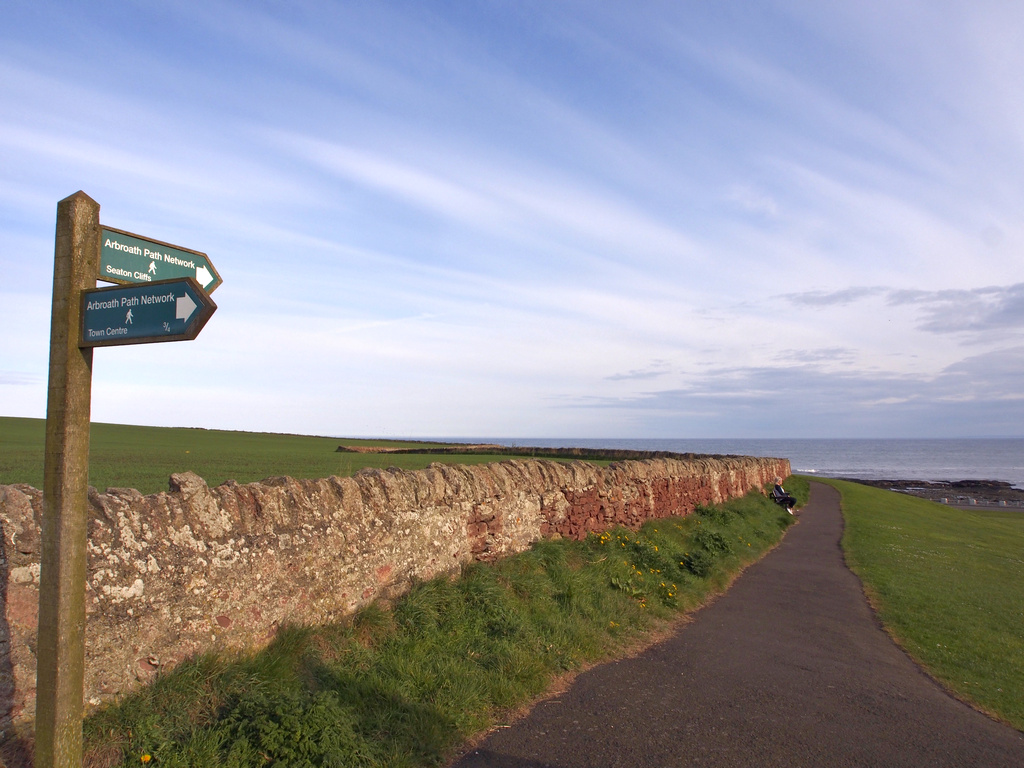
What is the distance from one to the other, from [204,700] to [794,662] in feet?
18.7

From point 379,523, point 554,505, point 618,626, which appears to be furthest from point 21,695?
point 554,505

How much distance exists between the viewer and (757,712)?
18.4 ft

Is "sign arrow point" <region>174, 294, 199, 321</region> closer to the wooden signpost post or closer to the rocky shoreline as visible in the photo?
the wooden signpost post

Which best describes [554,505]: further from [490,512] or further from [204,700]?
[204,700]

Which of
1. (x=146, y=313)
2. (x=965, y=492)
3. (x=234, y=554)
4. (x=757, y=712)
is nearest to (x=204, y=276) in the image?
(x=146, y=313)

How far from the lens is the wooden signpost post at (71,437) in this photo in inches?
125

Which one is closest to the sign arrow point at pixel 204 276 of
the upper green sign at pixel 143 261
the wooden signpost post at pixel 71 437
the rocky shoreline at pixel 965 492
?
the upper green sign at pixel 143 261

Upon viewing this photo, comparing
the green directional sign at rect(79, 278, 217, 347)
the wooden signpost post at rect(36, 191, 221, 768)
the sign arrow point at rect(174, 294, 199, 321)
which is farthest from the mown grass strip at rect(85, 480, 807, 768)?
the sign arrow point at rect(174, 294, 199, 321)

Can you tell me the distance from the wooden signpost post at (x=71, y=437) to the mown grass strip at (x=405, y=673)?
0.72 m

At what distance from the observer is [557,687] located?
590 centimetres

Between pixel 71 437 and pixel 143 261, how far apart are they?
3.24 ft

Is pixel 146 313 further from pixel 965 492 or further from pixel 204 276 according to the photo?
pixel 965 492

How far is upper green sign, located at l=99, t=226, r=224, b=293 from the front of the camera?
3488 mm

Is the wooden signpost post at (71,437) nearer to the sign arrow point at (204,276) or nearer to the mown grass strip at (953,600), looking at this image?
the sign arrow point at (204,276)
